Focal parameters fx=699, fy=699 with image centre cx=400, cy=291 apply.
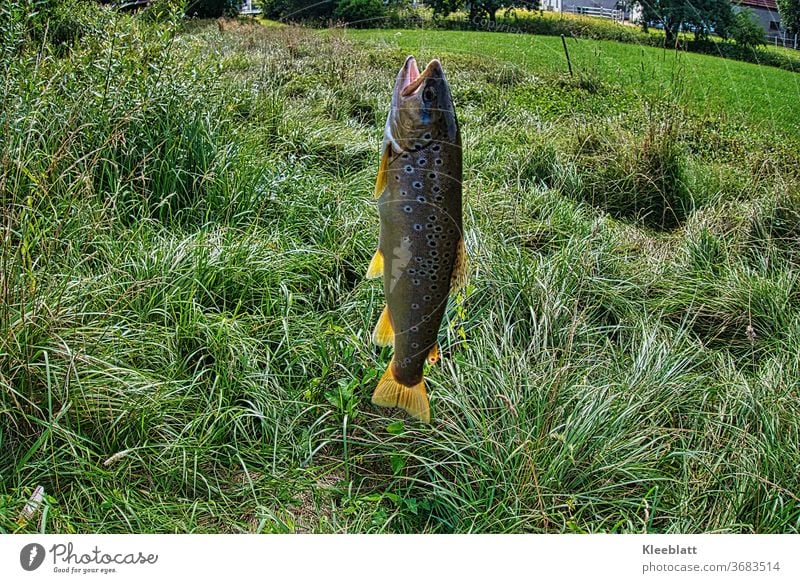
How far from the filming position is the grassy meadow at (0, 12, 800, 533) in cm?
178

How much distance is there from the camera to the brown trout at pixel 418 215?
3.66 ft

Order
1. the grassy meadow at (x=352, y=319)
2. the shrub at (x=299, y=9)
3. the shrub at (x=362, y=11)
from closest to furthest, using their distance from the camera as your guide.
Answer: the grassy meadow at (x=352, y=319) < the shrub at (x=362, y=11) < the shrub at (x=299, y=9)

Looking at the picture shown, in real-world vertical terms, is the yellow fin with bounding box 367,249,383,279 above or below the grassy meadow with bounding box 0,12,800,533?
above

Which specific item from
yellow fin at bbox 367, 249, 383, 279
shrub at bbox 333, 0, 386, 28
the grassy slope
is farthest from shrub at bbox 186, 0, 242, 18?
yellow fin at bbox 367, 249, 383, 279

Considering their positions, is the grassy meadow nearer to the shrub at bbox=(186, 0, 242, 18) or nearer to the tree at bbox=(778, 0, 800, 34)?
the shrub at bbox=(186, 0, 242, 18)

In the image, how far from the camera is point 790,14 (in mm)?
2959

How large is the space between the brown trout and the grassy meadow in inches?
24.3

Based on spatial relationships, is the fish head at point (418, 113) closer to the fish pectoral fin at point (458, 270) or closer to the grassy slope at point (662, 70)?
the fish pectoral fin at point (458, 270)
